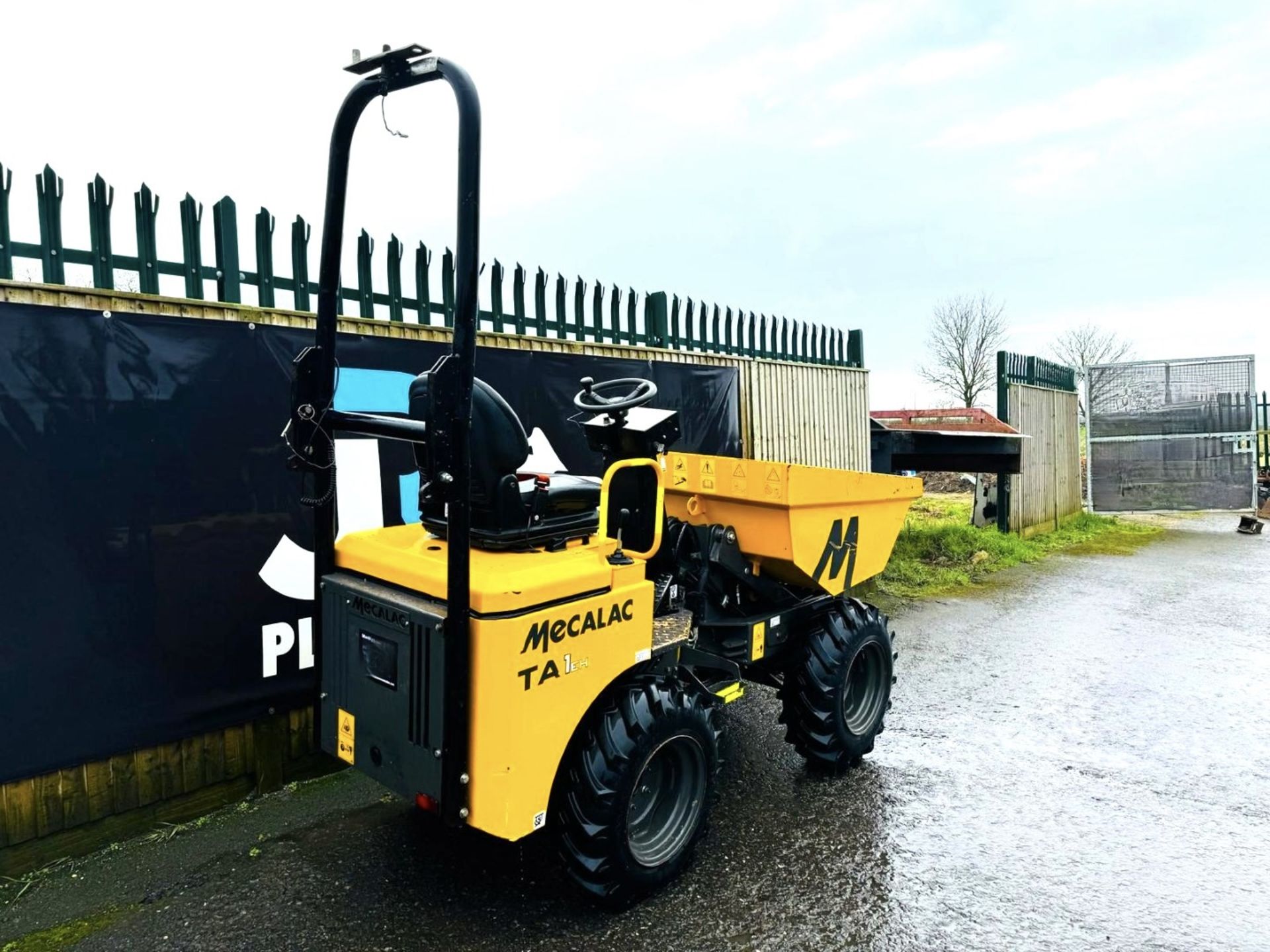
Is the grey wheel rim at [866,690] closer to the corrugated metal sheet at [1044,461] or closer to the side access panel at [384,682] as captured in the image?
the side access panel at [384,682]

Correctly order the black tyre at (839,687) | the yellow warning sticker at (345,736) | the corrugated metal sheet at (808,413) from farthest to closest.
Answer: the corrugated metal sheet at (808,413), the black tyre at (839,687), the yellow warning sticker at (345,736)

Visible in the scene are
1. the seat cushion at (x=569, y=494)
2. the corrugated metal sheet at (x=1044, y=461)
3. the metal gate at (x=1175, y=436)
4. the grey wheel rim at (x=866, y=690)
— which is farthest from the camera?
the metal gate at (x=1175, y=436)

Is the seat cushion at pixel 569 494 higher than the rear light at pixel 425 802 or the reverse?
higher

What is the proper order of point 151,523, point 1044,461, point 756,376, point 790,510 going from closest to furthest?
point 151,523
point 790,510
point 756,376
point 1044,461

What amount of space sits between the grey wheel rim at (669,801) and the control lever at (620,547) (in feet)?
2.15

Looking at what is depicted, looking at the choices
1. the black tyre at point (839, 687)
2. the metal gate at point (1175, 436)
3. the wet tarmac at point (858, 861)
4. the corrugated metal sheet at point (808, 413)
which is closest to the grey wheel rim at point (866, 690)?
the black tyre at point (839, 687)

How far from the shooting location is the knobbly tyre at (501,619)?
7.95ft

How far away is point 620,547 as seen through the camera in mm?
3008

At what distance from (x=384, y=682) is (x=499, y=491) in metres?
0.74

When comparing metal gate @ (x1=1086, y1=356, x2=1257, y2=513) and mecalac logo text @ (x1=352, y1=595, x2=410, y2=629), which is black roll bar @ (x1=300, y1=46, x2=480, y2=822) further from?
metal gate @ (x1=1086, y1=356, x2=1257, y2=513)

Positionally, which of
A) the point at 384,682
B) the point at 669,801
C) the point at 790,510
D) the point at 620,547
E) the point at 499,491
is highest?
the point at 499,491

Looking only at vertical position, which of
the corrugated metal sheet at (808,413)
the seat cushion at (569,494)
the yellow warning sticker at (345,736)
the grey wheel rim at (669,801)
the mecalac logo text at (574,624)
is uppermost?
the corrugated metal sheet at (808,413)

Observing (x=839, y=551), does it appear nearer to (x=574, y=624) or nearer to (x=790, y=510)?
(x=790, y=510)

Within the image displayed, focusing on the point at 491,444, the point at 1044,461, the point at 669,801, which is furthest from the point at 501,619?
the point at 1044,461
